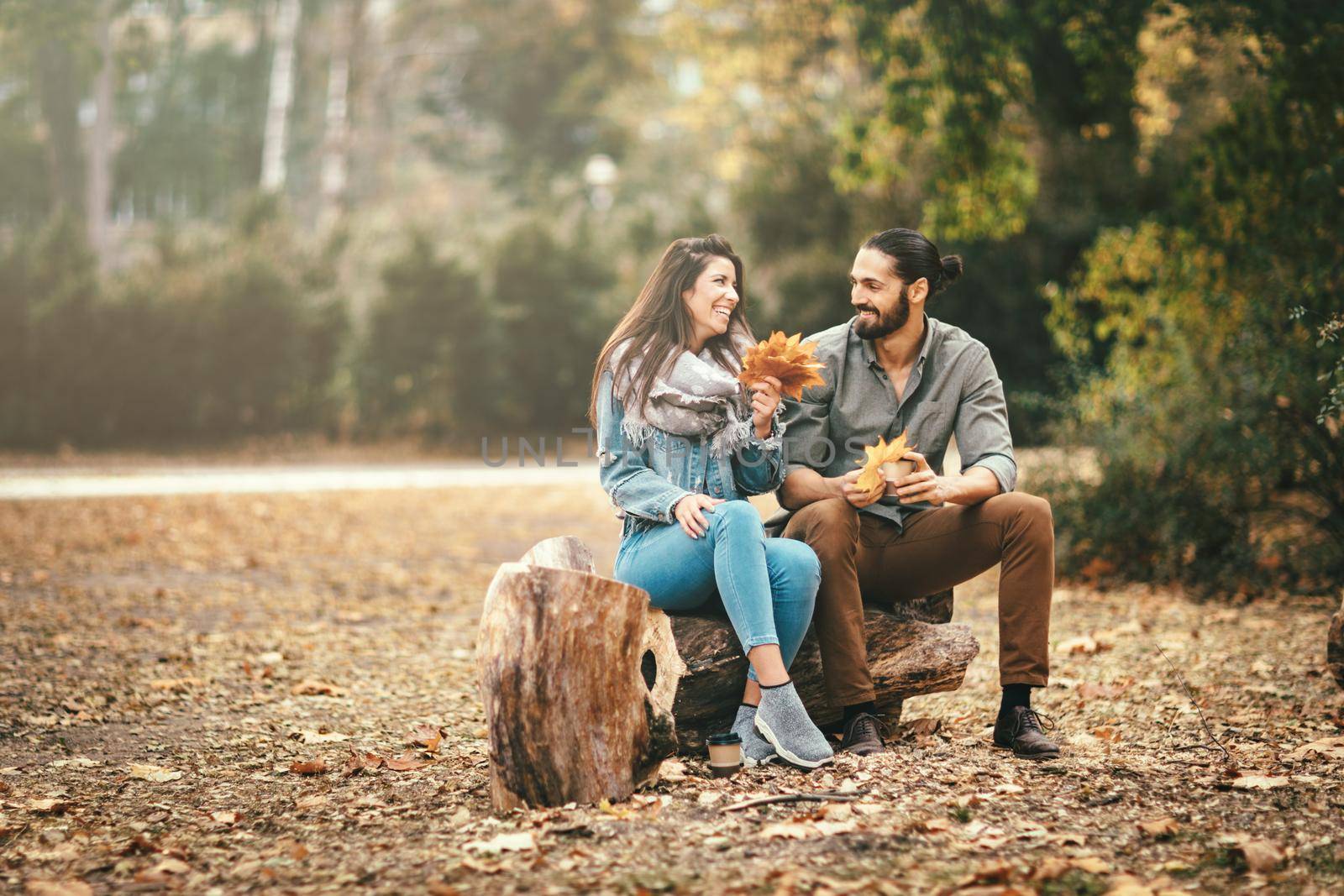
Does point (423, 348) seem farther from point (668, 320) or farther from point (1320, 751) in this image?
point (1320, 751)

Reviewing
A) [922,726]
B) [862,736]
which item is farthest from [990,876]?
[922,726]

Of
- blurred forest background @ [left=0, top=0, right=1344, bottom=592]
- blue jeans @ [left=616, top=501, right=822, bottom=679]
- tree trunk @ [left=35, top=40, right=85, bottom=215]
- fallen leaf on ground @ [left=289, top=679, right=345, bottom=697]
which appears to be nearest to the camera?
blue jeans @ [left=616, top=501, right=822, bottom=679]

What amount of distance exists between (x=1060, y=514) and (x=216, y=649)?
505 centimetres

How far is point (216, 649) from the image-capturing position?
20.7 ft

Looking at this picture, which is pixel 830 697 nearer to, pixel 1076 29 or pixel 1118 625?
pixel 1118 625

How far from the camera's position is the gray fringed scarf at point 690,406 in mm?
4004

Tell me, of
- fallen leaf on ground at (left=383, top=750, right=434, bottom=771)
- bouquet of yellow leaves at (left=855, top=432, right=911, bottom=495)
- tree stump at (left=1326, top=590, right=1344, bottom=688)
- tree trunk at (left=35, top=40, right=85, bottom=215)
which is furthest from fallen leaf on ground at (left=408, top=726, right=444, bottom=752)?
tree trunk at (left=35, top=40, right=85, bottom=215)

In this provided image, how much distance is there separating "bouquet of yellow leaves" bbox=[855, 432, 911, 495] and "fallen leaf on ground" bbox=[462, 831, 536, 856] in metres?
1.51

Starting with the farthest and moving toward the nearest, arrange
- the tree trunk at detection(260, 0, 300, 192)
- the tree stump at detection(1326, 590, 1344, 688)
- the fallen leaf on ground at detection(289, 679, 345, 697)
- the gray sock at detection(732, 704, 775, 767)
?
the tree trunk at detection(260, 0, 300, 192) < the fallen leaf on ground at detection(289, 679, 345, 697) < the tree stump at detection(1326, 590, 1344, 688) < the gray sock at detection(732, 704, 775, 767)

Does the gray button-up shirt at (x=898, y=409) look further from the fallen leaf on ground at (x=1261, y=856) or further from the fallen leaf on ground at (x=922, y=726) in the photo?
the fallen leaf on ground at (x=1261, y=856)

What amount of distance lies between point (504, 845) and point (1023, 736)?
177 cm

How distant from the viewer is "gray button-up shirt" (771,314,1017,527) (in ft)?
14.2

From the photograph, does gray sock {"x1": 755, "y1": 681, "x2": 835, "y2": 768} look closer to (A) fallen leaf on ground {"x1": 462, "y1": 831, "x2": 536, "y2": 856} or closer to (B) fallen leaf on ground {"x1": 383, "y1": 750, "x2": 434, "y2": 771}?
(A) fallen leaf on ground {"x1": 462, "y1": 831, "x2": 536, "y2": 856}

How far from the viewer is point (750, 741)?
155 inches
